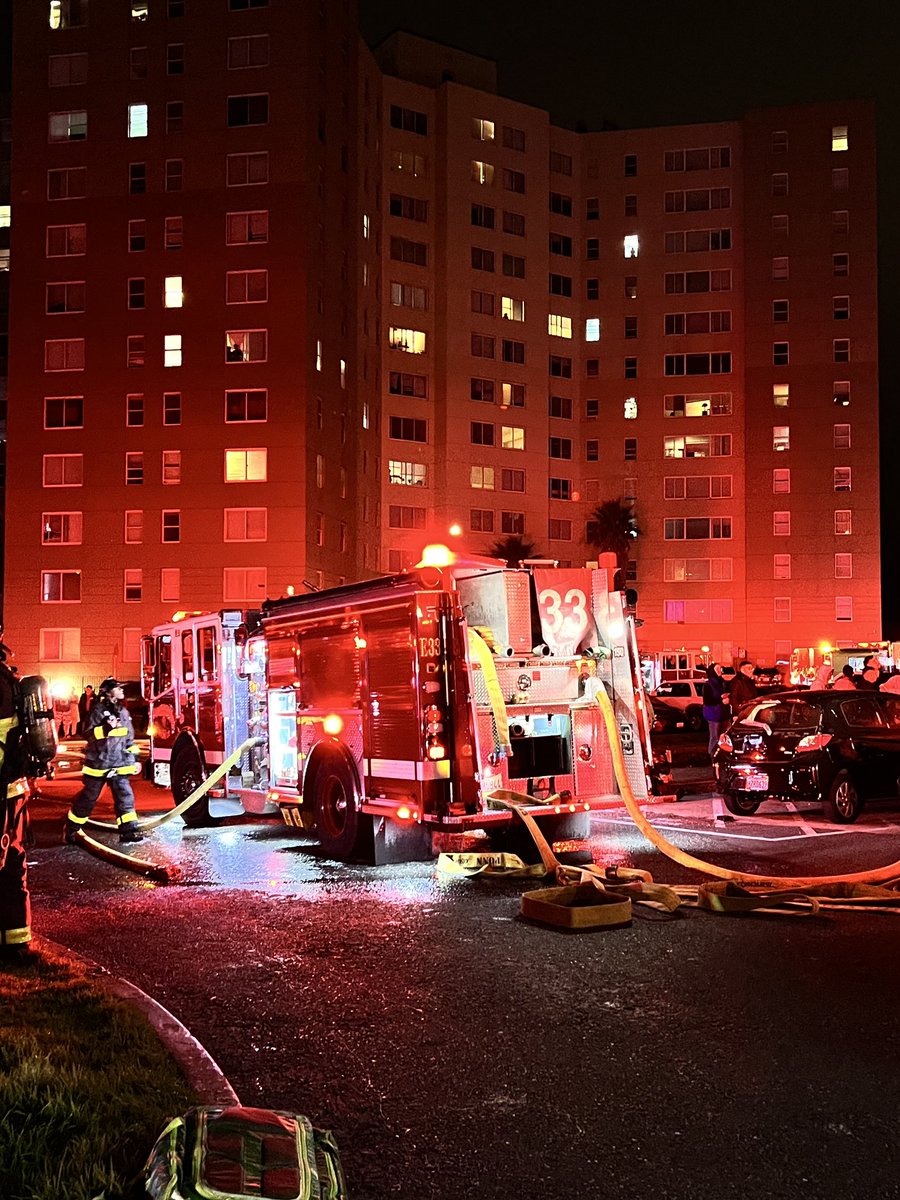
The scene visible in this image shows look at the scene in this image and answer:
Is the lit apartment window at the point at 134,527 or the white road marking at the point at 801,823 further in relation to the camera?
the lit apartment window at the point at 134,527

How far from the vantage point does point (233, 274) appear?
4844cm

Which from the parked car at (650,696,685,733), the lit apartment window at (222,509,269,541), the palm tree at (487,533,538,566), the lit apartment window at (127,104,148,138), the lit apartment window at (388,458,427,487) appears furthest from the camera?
the palm tree at (487,533,538,566)

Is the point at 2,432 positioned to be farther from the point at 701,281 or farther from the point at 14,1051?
the point at 14,1051

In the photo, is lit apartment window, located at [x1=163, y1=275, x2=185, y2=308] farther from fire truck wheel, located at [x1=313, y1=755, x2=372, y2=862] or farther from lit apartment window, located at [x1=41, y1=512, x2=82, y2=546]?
fire truck wheel, located at [x1=313, y1=755, x2=372, y2=862]

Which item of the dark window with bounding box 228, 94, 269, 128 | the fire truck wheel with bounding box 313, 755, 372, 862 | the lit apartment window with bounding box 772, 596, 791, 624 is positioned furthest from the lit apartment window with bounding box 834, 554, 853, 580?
the fire truck wheel with bounding box 313, 755, 372, 862

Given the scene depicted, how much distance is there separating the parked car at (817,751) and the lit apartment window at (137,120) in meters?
43.8

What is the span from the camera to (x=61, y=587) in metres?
49.1

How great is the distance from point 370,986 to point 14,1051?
212cm

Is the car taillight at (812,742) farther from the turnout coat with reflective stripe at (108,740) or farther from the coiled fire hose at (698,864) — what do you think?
the turnout coat with reflective stripe at (108,740)

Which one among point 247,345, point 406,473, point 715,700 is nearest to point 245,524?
point 247,345

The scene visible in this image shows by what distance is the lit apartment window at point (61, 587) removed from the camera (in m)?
48.9

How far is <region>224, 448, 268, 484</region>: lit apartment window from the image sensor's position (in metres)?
47.9

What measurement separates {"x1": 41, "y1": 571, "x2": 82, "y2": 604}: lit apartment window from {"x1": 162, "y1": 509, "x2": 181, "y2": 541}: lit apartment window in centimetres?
394

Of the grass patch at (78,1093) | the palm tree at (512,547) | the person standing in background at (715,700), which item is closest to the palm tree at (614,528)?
the palm tree at (512,547)
